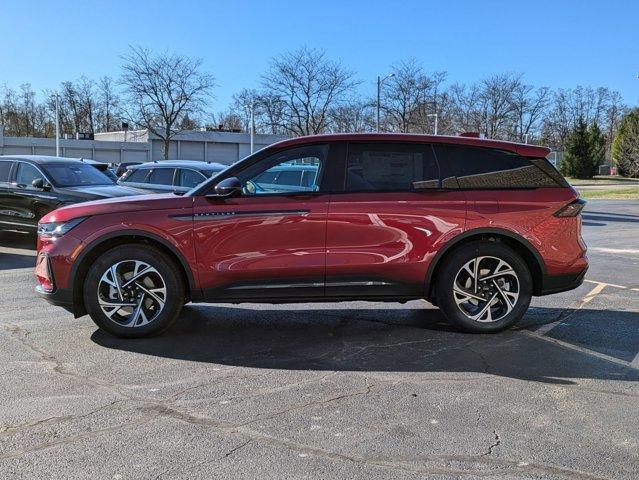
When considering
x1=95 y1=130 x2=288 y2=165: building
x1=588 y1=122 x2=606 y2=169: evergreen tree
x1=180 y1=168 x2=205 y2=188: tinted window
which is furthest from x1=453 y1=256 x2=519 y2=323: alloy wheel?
x1=588 y1=122 x2=606 y2=169: evergreen tree

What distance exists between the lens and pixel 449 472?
3133 millimetres

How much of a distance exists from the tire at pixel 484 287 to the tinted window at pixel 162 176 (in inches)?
377

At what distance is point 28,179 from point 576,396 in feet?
35.7

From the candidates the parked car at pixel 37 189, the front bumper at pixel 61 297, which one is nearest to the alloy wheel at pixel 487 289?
the front bumper at pixel 61 297

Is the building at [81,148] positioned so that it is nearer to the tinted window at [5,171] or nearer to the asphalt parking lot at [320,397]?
the tinted window at [5,171]

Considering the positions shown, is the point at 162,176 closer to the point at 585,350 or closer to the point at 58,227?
the point at 58,227

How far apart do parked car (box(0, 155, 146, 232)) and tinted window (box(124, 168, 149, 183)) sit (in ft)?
6.10

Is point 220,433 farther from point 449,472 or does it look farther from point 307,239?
point 307,239

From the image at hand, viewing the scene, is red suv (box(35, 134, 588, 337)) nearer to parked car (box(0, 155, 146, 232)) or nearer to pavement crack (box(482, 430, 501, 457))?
pavement crack (box(482, 430, 501, 457))

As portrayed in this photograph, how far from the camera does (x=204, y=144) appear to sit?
201 feet

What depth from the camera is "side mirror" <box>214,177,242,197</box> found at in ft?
17.2

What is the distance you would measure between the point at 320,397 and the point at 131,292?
2.20 meters

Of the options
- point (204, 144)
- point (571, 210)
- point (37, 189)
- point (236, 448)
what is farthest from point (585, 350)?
point (204, 144)

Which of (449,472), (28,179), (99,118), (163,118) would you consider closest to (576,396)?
(449,472)
